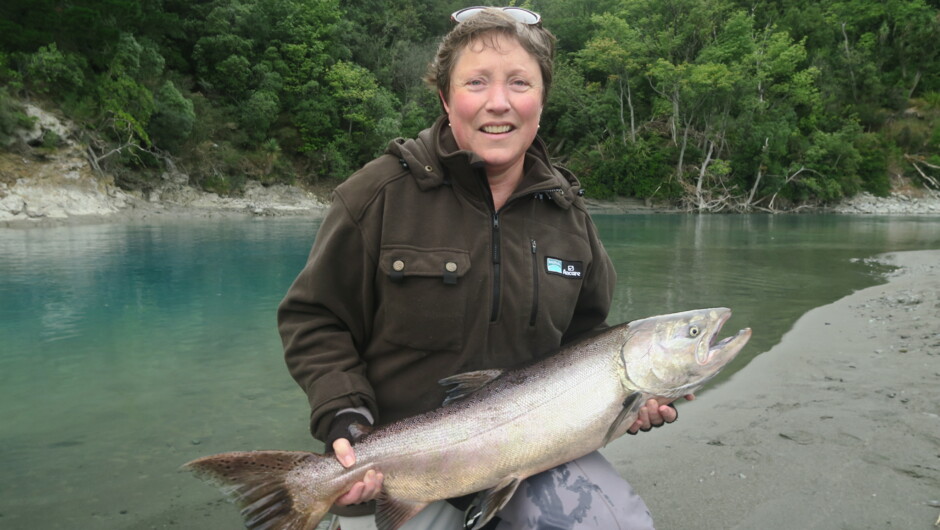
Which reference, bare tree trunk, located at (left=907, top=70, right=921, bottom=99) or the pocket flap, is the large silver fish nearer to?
the pocket flap

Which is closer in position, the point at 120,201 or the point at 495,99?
the point at 495,99

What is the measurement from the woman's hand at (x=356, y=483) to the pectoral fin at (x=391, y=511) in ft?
0.20

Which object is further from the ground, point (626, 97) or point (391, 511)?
point (626, 97)

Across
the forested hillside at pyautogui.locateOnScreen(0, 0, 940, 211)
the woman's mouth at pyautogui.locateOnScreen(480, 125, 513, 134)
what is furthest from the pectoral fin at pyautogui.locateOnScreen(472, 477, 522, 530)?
the forested hillside at pyautogui.locateOnScreen(0, 0, 940, 211)

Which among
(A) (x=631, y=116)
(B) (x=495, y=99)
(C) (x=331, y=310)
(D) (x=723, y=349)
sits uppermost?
(A) (x=631, y=116)

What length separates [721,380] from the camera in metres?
5.34

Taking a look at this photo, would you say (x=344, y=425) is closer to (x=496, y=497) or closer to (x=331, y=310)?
(x=331, y=310)

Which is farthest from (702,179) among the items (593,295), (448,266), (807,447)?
(448,266)

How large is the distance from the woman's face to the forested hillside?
30525 mm

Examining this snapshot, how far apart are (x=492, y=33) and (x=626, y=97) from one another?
45609 millimetres

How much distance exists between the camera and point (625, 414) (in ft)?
7.79

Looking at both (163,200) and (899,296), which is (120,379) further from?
(163,200)

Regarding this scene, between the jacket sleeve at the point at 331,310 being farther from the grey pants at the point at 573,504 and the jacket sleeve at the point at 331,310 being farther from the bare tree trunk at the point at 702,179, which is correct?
the bare tree trunk at the point at 702,179

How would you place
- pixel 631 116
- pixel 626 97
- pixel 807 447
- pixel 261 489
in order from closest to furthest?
pixel 261 489 → pixel 807 447 → pixel 631 116 → pixel 626 97
